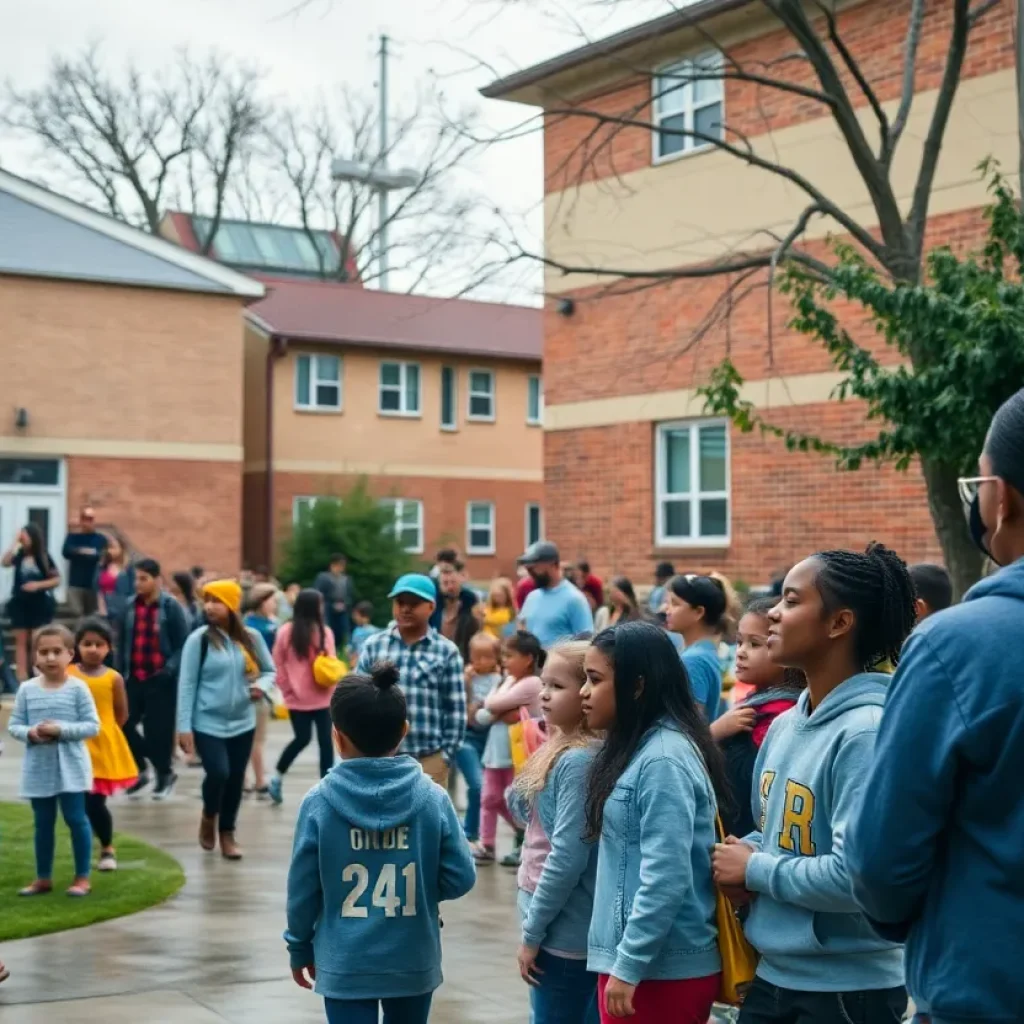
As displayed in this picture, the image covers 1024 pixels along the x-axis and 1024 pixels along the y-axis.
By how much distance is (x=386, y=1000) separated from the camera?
486 cm

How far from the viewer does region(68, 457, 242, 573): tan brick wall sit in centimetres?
3309

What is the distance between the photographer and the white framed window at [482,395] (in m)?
42.1

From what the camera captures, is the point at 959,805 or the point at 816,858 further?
the point at 816,858

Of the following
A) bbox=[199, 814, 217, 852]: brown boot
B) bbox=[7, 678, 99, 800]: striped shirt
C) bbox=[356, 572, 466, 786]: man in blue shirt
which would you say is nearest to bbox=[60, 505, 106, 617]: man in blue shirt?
bbox=[199, 814, 217, 852]: brown boot

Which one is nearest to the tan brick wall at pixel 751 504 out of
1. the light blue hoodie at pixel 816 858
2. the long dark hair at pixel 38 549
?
the long dark hair at pixel 38 549

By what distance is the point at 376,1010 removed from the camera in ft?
15.9

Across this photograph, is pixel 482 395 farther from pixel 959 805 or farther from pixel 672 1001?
pixel 959 805

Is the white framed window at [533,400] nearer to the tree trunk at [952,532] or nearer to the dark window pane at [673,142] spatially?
the dark window pane at [673,142]

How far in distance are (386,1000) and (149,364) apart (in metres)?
30.1

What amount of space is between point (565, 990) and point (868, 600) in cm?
172

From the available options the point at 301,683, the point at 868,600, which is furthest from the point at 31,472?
the point at 868,600

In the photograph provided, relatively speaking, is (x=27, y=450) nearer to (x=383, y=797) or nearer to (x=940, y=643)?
(x=383, y=797)

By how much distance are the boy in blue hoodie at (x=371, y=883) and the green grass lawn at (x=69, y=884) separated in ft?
13.7

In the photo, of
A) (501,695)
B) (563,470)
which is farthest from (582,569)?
(501,695)
